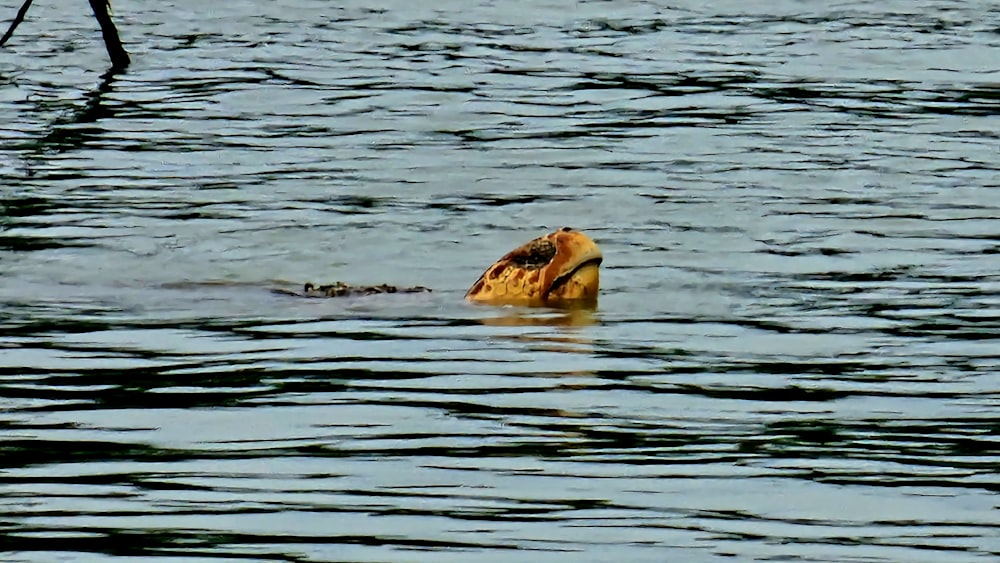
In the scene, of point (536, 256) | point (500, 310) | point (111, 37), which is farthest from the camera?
point (111, 37)

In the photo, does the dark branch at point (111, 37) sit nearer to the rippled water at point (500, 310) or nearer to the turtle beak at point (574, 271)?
the rippled water at point (500, 310)

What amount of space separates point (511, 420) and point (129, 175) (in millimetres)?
9397

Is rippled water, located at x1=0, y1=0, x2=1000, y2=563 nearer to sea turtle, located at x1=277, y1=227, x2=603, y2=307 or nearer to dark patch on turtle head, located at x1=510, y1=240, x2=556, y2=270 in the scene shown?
sea turtle, located at x1=277, y1=227, x2=603, y2=307

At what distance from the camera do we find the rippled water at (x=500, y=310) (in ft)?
20.2

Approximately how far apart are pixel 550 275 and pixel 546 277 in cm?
3

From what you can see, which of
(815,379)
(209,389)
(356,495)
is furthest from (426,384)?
(356,495)

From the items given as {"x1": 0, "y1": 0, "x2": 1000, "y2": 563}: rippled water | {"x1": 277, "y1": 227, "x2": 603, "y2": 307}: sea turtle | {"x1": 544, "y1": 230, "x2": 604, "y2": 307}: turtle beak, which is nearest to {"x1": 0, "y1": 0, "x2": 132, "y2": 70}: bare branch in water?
{"x1": 0, "y1": 0, "x2": 1000, "y2": 563}: rippled water

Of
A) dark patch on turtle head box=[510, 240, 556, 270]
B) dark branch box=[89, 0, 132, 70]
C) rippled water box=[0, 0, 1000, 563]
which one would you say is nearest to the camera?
rippled water box=[0, 0, 1000, 563]

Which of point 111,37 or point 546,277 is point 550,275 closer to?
point 546,277

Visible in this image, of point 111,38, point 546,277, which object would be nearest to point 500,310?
point 546,277

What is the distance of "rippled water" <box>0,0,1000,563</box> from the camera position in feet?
20.2

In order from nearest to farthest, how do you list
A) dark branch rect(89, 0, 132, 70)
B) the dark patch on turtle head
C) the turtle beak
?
the turtle beak
the dark patch on turtle head
dark branch rect(89, 0, 132, 70)

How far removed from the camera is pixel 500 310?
35.7 feet

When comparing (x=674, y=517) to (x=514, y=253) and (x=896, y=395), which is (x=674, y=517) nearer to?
(x=896, y=395)
